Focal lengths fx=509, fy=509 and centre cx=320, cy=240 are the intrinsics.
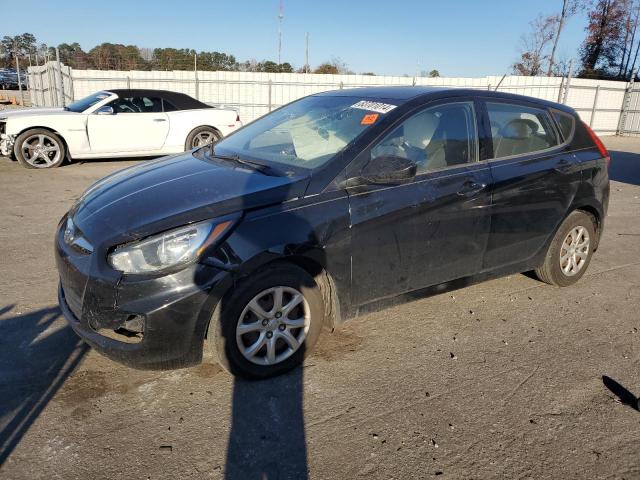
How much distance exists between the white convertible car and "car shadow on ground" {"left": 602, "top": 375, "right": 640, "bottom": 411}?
25.6 ft

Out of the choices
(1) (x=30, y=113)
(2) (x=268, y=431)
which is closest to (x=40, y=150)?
(1) (x=30, y=113)

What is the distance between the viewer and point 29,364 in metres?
3.13

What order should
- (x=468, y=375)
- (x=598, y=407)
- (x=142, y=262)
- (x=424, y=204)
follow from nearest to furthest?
(x=142, y=262) → (x=598, y=407) → (x=468, y=375) → (x=424, y=204)

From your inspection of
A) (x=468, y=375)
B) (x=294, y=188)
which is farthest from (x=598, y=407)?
(x=294, y=188)

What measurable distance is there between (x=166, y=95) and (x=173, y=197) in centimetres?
842

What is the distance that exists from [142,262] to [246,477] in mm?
1203

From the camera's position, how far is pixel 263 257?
9.31 ft

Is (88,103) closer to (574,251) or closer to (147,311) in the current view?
(147,311)

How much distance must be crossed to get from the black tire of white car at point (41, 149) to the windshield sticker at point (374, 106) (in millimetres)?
8009

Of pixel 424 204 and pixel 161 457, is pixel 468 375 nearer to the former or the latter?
pixel 424 204

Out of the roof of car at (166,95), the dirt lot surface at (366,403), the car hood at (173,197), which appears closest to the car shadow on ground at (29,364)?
the dirt lot surface at (366,403)

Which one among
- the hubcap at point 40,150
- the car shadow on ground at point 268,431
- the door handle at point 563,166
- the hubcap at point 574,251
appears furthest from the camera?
the hubcap at point 40,150

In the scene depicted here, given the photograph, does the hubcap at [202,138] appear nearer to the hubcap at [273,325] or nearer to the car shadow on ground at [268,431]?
the hubcap at [273,325]

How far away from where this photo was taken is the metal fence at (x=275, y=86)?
17.6 meters
